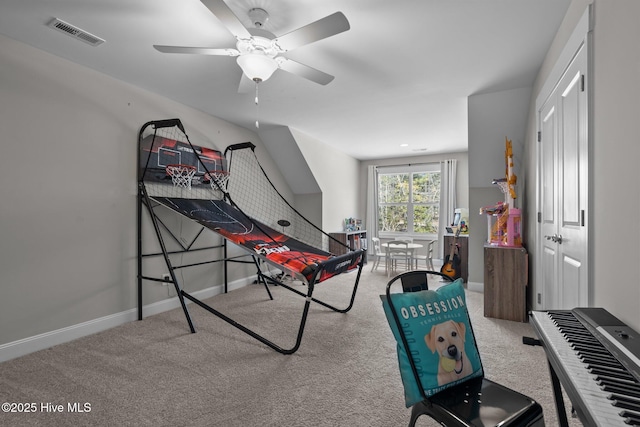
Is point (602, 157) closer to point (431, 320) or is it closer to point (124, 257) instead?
point (431, 320)

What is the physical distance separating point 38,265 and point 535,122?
4.57m

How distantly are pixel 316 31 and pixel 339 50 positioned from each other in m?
0.82

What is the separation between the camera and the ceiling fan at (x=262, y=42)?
1726 millimetres

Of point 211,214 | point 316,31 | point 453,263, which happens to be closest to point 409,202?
point 453,263

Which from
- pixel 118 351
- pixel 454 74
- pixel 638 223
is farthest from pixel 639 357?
pixel 118 351

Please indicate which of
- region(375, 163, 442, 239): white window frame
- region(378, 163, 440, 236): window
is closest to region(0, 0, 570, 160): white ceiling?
region(375, 163, 442, 239): white window frame

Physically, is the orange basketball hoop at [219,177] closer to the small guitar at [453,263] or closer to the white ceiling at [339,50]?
the white ceiling at [339,50]

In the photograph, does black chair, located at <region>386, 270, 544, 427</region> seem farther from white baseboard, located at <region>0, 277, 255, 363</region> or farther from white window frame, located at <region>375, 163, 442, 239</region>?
white window frame, located at <region>375, 163, 442, 239</region>

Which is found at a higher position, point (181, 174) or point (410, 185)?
point (410, 185)

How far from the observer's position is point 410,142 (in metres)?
5.62

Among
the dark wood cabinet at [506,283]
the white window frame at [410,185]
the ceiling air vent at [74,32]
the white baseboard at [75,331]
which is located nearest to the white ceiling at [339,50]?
the ceiling air vent at [74,32]

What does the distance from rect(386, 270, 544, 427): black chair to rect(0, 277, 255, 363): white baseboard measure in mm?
2911

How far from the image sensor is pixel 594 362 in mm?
899

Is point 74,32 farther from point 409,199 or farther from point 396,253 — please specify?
point 409,199
